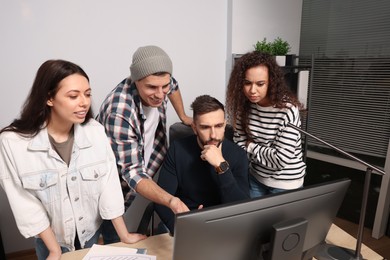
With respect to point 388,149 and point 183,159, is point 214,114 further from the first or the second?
point 388,149

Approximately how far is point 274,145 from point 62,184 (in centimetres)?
107

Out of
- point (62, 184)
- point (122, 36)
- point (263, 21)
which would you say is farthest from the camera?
point (263, 21)

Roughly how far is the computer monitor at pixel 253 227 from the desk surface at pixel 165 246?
0.43 m

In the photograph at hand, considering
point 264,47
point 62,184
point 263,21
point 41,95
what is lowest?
point 62,184

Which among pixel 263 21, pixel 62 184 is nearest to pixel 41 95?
pixel 62 184

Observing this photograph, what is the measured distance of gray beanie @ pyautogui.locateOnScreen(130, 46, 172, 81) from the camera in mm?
1342

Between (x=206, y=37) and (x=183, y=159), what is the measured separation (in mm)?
1290

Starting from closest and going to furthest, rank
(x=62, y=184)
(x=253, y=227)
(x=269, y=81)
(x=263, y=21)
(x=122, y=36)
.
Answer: (x=253, y=227) < (x=62, y=184) < (x=269, y=81) < (x=122, y=36) < (x=263, y=21)

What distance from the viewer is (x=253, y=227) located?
795 mm

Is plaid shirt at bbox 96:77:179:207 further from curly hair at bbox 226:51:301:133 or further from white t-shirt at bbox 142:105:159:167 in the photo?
curly hair at bbox 226:51:301:133

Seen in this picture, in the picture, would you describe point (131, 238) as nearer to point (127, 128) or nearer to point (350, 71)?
point (127, 128)

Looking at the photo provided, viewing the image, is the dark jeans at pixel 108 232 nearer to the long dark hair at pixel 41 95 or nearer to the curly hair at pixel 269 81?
the long dark hair at pixel 41 95

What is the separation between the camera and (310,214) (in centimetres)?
87

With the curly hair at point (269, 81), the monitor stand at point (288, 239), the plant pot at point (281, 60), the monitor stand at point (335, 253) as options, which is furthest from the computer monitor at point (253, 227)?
the plant pot at point (281, 60)
